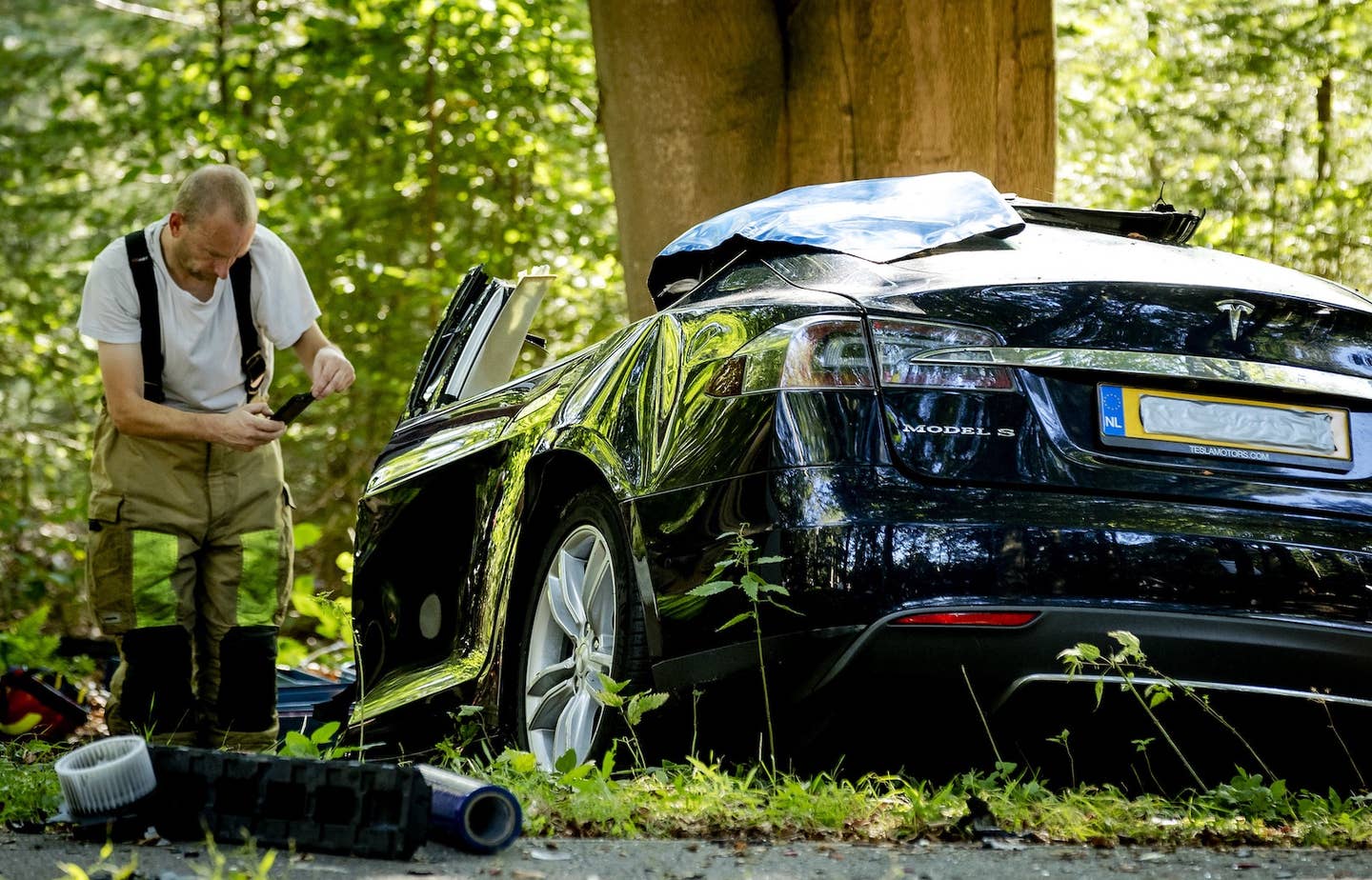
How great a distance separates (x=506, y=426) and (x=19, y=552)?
8.57m

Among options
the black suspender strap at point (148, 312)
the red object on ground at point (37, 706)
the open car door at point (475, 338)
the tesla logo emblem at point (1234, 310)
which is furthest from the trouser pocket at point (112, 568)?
the tesla logo emblem at point (1234, 310)

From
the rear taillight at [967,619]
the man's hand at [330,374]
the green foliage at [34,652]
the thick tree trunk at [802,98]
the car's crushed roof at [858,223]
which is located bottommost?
the green foliage at [34,652]

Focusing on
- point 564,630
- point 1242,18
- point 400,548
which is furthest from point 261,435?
point 1242,18

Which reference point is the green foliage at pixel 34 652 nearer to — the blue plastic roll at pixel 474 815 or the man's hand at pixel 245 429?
the man's hand at pixel 245 429

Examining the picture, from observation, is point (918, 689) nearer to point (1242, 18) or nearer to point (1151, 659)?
point (1151, 659)

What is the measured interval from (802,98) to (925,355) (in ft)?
13.6

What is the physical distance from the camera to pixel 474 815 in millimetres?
2998

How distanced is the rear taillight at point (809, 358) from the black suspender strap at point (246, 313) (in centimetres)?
269

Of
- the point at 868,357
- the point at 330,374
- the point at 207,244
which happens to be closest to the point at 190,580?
the point at 330,374

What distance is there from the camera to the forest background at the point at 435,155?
11.8 metres

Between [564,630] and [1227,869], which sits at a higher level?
[564,630]

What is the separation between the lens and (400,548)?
5309 millimetres

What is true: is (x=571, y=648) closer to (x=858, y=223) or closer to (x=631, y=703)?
(x=631, y=703)

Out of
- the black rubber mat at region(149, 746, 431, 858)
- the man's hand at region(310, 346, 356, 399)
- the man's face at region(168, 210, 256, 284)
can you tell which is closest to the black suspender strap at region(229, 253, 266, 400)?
the man's face at region(168, 210, 256, 284)
